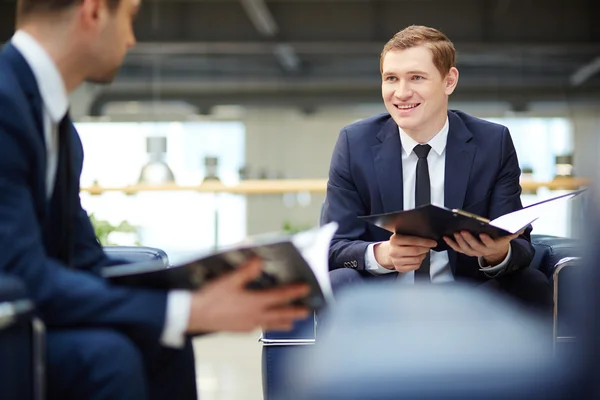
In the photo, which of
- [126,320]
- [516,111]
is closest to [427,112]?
[126,320]

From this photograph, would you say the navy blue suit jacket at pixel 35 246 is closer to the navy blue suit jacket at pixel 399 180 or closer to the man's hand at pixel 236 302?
the man's hand at pixel 236 302

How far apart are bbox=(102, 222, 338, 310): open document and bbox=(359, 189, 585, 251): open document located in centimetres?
47

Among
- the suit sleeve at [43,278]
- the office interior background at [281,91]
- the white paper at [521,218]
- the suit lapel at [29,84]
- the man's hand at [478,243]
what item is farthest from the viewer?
the office interior background at [281,91]

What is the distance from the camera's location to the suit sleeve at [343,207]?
2308 millimetres

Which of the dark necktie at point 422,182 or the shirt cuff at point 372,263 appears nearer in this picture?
the shirt cuff at point 372,263

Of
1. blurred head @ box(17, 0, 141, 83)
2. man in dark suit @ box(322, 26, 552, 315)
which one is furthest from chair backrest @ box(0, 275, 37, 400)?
man in dark suit @ box(322, 26, 552, 315)

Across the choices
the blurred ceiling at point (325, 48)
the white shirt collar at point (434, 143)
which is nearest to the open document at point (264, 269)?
the white shirt collar at point (434, 143)

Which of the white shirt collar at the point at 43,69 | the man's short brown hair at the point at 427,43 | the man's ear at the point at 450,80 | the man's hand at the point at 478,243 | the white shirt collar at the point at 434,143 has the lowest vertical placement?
the man's hand at the point at 478,243

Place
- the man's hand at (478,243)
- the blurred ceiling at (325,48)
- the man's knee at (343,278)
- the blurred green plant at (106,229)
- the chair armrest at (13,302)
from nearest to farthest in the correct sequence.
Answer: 1. the chair armrest at (13,302)
2. the man's hand at (478,243)
3. the man's knee at (343,278)
4. the blurred green plant at (106,229)
5. the blurred ceiling at (325,48)

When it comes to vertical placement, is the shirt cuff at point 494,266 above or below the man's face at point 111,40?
below

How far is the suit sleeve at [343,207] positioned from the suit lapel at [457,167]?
0.26 meters

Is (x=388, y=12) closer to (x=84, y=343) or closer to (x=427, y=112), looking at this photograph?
(x=427, y=112)

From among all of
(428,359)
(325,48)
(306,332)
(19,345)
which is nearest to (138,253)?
(306,332)

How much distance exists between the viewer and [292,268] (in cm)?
123
